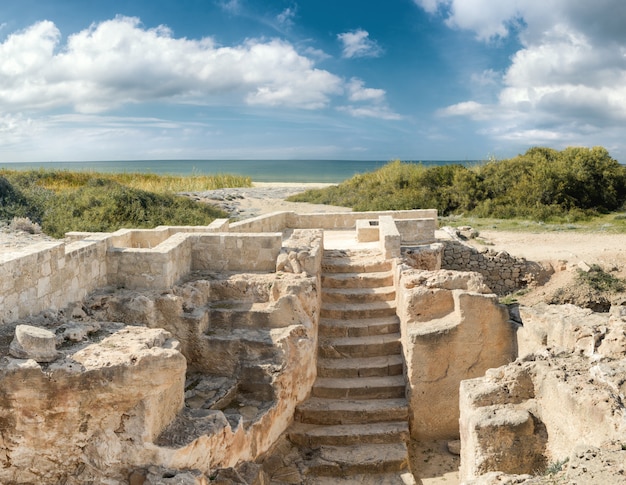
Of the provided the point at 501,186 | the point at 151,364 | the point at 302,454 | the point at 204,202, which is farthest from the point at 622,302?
the point at 204,202

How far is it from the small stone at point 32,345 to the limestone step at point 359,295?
472 cm

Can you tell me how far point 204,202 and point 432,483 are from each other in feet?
52.9

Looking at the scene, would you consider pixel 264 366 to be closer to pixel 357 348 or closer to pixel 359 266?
pixel 357 348

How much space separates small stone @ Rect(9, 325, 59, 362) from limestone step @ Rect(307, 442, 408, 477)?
3.32 m

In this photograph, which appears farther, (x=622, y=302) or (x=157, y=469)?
(x=622, y=302)

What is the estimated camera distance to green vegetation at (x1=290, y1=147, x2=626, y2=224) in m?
20.8

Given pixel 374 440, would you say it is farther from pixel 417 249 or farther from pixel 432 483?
pixel 417 249

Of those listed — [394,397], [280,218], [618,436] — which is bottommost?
[394,397]

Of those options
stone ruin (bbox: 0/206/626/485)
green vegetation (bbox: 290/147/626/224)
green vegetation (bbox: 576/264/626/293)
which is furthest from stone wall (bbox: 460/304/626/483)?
green vegetation (bbox: 290/147/626/224)

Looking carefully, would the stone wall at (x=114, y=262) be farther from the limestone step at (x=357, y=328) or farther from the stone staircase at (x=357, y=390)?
the stone staircase at (x=357, y=390)

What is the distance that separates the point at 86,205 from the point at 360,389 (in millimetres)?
10875

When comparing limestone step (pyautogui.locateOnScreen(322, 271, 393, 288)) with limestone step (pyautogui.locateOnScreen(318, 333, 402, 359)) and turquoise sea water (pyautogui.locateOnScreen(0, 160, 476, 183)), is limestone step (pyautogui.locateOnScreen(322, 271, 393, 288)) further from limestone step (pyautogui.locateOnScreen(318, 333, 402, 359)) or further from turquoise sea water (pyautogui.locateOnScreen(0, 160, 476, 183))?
turquoise sea water (pyautogui.locateOnScreen(0, 160, 476, 183))

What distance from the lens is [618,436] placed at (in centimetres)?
398

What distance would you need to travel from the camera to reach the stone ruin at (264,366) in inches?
184
